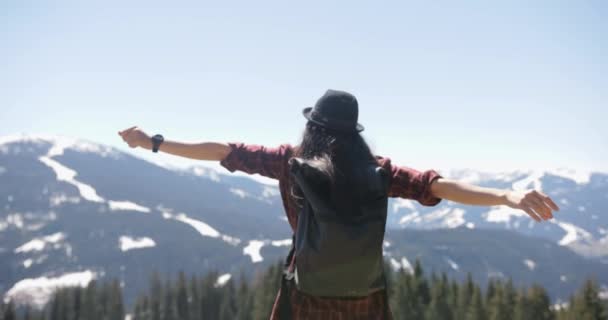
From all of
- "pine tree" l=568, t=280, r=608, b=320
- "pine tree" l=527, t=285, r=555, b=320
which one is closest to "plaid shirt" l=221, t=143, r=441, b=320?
"pine tree" l=568, t=280, r=608, b=320

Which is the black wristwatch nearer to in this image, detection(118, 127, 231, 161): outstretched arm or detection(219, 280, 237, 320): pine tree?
detection(118, 127, 231, 161): outstretched arm

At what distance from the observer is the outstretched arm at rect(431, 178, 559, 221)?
11.5ft

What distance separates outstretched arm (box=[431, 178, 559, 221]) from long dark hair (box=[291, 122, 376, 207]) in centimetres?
50

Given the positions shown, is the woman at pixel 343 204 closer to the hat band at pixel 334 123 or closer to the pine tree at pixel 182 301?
the hat band at pixel 334 123

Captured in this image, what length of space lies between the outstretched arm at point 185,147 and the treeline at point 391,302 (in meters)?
58.4

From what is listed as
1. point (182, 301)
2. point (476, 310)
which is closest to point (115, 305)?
point (182, 301)

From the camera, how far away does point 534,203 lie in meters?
3.54

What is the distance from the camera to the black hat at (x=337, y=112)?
403cm

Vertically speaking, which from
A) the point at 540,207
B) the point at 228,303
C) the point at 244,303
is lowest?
the point at 228,303

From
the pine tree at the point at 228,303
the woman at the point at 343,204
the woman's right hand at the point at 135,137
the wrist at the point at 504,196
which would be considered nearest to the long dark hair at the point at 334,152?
the woman at the point at 343,204

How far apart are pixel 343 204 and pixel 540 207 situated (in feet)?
3.74

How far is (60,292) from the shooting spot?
368ft

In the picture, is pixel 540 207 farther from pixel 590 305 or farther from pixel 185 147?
pixel 590 305

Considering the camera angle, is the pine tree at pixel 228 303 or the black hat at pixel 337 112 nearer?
the black hat at pixel 337 112
